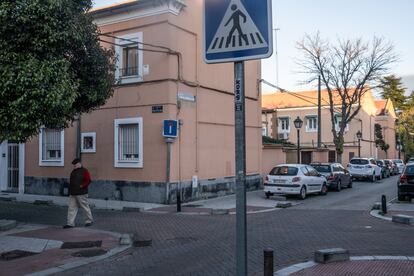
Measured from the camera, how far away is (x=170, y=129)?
671 inches

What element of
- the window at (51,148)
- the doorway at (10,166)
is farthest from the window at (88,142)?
the doorway at (10,166)

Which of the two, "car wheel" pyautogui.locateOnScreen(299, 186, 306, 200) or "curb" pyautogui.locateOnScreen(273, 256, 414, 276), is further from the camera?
"car wheel" pyautogui.locateOnScreen(299, 186, 306, 200)

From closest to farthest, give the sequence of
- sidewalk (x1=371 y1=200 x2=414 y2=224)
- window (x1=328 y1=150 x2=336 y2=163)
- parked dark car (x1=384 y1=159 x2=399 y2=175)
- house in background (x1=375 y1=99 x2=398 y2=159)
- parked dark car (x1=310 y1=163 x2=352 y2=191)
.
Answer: sidewalk (x1=371 y1=200 x2=414 y2=224), parked dark car (x1=310 y1=163 x2=352 y2=191), parked dark car (x1=384 y1=159 x2=399 y2=175), window (x1=328 y1=150 x2=336 y2=163), house in background (x1=375 y1=99 x2=398 y2=159)

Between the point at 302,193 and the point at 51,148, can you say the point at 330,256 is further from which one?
the point at 51,148

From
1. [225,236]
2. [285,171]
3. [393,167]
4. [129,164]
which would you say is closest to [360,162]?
[393,167]

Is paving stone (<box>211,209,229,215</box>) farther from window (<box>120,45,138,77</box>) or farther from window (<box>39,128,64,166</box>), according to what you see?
window (<box>39,128,64,166</box>)

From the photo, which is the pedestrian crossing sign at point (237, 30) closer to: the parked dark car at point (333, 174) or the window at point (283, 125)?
the parked dark car at point (333, 174)

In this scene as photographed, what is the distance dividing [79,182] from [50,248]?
319cm

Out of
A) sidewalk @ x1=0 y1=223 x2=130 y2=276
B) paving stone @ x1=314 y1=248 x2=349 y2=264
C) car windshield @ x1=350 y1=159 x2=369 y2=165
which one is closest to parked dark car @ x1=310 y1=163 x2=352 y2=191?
car windshield @ x1=350 y1=159 x2=369 y2=165

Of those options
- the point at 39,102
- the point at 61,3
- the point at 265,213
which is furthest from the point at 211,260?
the point at 265,213

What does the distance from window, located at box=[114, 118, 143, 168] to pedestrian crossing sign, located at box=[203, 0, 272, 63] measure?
14.6 metres

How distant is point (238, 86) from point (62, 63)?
749cm

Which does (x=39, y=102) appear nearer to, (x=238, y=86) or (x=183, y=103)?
(x=238, y=86)

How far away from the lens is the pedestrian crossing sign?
3564 millimetres
